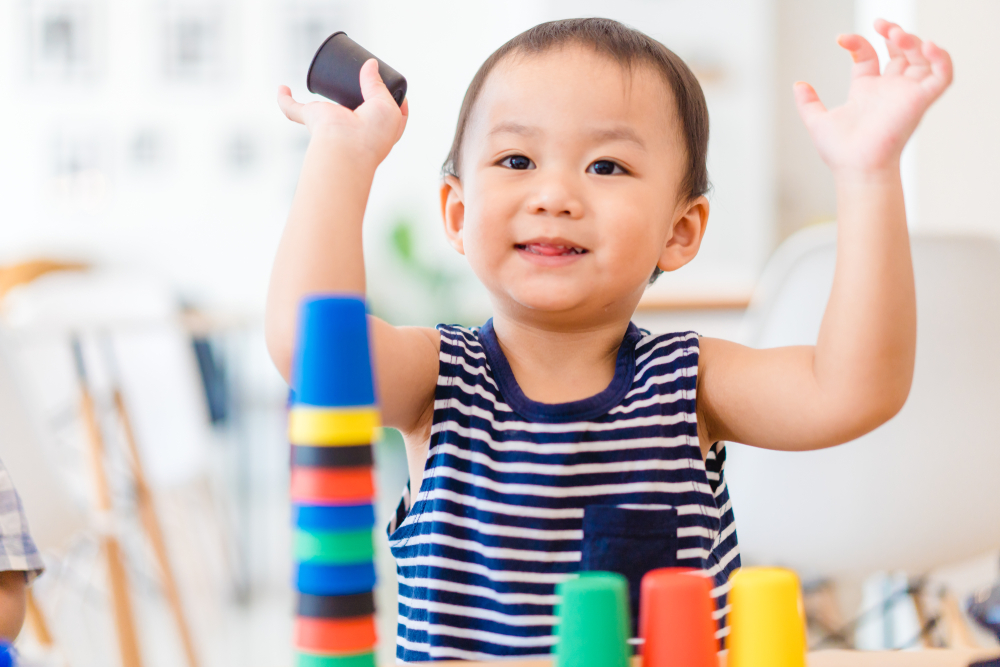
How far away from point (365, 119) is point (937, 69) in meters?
0.34

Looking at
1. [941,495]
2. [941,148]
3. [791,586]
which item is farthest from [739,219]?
[791,586]

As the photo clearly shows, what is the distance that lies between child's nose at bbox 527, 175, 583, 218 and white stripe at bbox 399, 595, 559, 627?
0.29 metres

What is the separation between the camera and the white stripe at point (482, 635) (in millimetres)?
615

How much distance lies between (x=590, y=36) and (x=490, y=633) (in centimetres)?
45

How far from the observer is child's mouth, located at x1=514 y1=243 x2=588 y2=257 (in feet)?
2.06

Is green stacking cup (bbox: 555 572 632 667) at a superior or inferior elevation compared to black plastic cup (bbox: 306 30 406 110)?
inferior

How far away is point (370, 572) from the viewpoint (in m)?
0.27

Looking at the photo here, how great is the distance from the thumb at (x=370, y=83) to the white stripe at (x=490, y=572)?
334 millimetres

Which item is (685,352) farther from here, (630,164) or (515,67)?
(515,67)

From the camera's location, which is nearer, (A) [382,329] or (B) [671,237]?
(A) [382,329]

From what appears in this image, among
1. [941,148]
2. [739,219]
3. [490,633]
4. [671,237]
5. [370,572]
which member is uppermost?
[739,219]

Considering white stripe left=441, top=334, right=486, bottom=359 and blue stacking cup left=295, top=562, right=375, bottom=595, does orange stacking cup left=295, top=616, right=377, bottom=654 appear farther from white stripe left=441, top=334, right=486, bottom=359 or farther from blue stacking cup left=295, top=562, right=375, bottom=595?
white stripe left=441, top=334, right=486, bottom=359

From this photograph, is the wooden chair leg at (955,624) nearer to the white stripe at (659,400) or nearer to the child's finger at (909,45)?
the white stripe at (659,400)

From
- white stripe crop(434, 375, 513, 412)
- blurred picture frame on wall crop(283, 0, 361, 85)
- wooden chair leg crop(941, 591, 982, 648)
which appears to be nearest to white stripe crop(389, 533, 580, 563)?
white stripe crop(434, 375, 513, 412)
